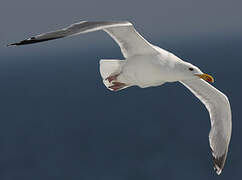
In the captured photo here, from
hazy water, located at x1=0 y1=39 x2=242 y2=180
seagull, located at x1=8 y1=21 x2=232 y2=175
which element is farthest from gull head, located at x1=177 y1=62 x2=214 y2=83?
hazy water, located at x1=0 y1=39 x2=242 y2=180

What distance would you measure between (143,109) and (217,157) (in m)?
100.0

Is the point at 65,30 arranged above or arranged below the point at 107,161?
above

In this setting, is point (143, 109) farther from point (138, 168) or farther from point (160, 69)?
point (160, 69)

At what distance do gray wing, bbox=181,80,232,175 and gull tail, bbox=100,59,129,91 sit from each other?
2.98 m

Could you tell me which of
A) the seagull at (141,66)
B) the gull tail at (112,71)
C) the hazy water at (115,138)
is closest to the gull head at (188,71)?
the seagull at (141,66)

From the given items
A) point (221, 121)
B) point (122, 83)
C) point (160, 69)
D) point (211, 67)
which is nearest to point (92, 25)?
point (160, 69)

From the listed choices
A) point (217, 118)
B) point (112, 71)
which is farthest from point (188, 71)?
point (217, 118)

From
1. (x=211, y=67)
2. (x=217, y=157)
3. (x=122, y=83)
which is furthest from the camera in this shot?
(x=211, y=67)

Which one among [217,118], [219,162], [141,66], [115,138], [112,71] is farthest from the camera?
[115,138]

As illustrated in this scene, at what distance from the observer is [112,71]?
11.9 metres

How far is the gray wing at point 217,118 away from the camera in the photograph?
44.4 ft

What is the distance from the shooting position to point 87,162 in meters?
95.4

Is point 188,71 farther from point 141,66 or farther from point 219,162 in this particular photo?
point 219,162

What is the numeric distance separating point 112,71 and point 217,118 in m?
4.04
